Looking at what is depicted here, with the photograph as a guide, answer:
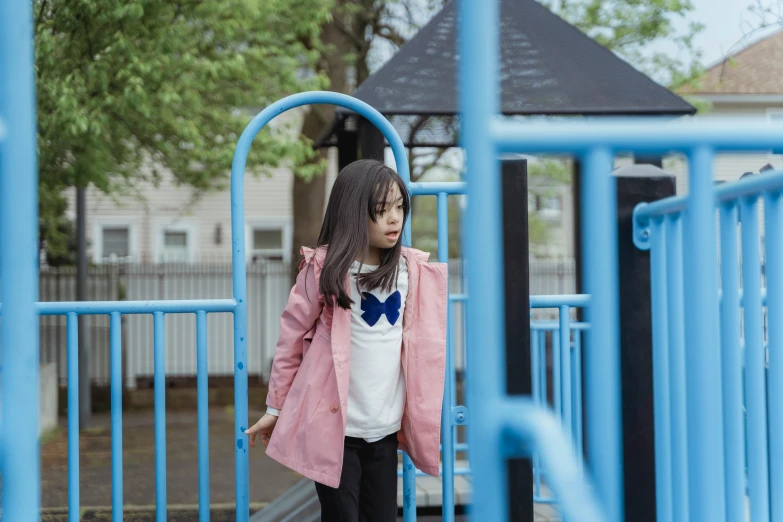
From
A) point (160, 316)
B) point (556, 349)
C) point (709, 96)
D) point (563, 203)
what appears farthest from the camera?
point (563, 203)

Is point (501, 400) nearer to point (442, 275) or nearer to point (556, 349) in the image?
point (442, 275)

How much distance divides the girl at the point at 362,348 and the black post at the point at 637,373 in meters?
0.64

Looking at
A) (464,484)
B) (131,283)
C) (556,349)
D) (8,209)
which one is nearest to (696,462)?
(8,209)

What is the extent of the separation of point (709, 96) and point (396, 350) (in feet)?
51.4

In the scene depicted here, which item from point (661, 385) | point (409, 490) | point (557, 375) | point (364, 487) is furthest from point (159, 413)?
point (557, 375)

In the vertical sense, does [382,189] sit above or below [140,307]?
above

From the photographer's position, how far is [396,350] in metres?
2.46

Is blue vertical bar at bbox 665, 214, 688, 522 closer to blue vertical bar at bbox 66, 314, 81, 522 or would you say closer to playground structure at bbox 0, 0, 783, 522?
playground structure at bbox 0, 0, 783, 522

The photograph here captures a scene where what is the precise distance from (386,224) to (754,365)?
1.20 m

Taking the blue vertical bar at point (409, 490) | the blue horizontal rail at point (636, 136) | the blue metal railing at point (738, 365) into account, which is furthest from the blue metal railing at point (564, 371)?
the blue horizontal rail at point (636, 136)

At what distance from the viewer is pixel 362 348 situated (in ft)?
8.00

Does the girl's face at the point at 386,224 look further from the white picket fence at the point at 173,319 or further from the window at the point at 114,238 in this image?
the window at the point at 114,238

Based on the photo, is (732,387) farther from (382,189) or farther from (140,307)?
(140,307)

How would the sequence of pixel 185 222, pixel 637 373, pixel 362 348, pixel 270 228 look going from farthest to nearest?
pixel 270 228 < pixel 185 222 < pixel 362 348 < pixel 637 373
